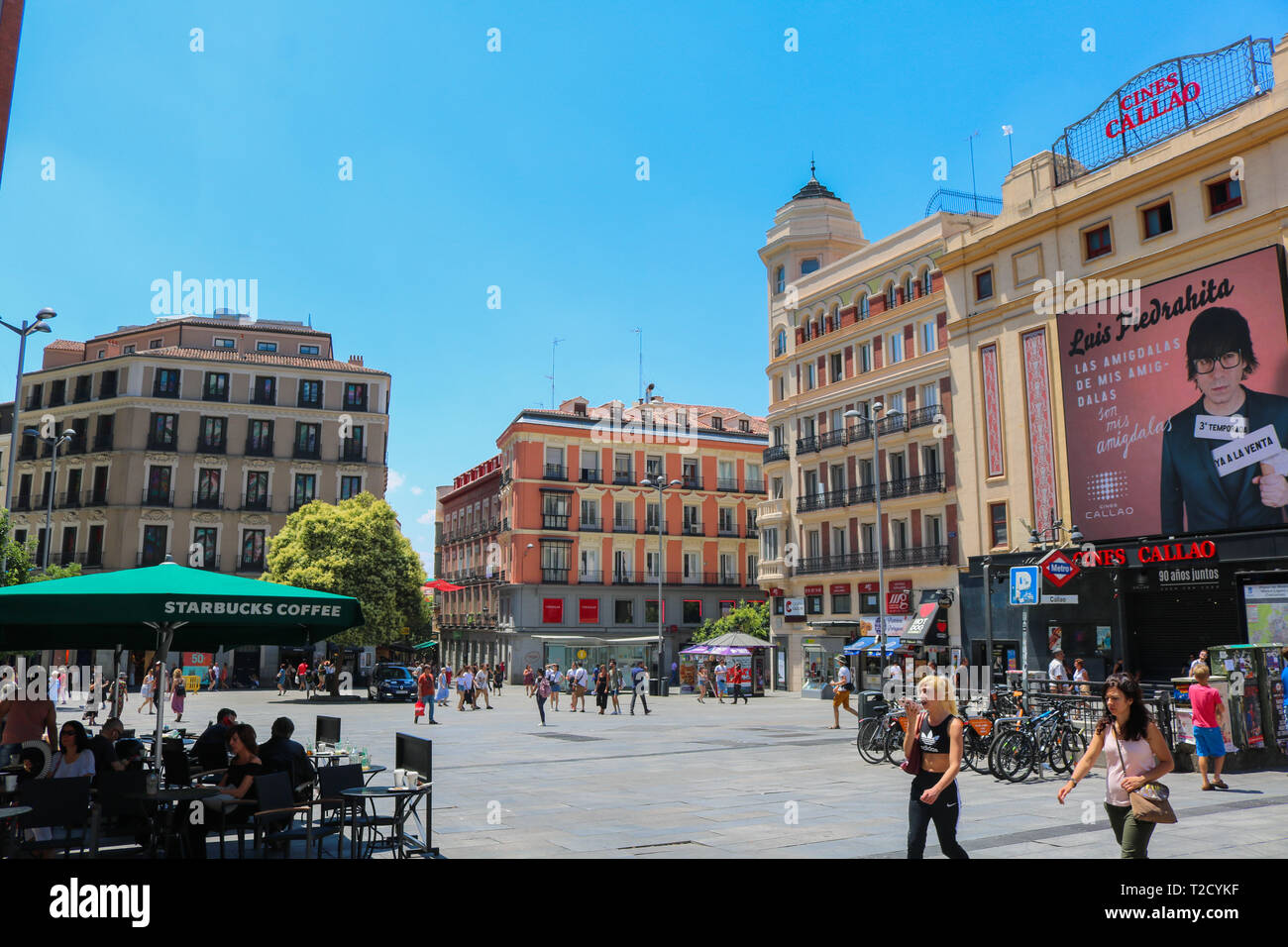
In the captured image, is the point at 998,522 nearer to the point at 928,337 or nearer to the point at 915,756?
the point at 928,337

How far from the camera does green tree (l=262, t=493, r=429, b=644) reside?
43.3 m

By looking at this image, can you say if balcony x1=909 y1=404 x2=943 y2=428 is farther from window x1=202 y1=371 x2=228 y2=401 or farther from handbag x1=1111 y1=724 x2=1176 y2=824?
window x1=202 y1=371 x2=228 y2=401

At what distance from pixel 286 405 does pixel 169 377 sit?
23.1 feet

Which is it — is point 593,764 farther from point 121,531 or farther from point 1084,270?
point 121,531

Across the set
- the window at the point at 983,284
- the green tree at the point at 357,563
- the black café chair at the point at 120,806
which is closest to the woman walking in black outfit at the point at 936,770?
the black café chair at the point at 120,806

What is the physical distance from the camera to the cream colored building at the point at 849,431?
39.5 metres

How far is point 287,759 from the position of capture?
30.7 ft

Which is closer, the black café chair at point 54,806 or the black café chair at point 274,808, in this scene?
the black café chair at point 54,806

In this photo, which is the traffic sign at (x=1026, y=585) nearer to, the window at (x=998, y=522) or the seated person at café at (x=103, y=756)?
the window at (x=998, y=522)

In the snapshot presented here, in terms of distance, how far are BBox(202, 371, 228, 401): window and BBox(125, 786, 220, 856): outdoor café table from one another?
54511 millimetres

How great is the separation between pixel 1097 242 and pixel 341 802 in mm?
30793

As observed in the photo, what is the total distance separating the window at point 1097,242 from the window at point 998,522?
920 centimetres
